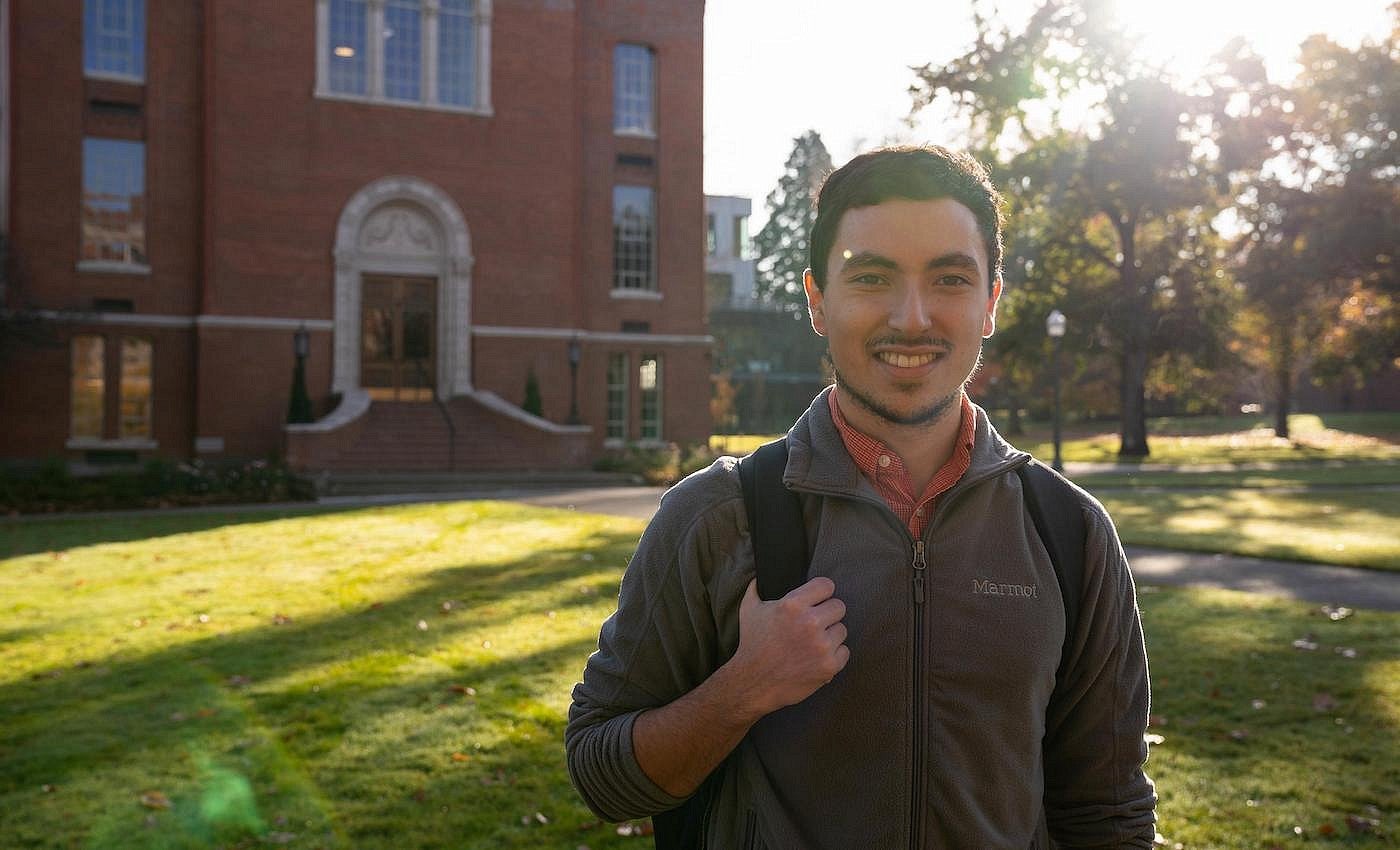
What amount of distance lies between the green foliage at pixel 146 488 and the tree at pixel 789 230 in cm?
5631

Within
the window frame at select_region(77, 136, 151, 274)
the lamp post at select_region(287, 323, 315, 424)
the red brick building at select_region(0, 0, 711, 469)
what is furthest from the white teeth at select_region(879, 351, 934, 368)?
the window frame at select_region(77, 136, 151, 274)

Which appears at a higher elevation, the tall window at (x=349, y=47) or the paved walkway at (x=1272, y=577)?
the tall window at (x=349, y=47)

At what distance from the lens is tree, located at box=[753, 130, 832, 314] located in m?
76.9

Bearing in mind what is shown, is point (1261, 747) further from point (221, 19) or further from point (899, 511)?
point (221, 19)

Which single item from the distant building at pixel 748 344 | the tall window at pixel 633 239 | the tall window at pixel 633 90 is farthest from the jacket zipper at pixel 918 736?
the distant building at pixel 748 344

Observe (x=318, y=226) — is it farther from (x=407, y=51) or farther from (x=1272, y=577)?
(x=1272, y=577)

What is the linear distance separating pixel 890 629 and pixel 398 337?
28.5 m

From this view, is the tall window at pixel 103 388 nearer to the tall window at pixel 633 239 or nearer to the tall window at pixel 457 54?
the tall window at pixel 457 54

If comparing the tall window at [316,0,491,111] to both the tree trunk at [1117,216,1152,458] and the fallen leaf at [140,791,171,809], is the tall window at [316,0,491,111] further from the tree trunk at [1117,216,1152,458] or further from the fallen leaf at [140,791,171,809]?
the fallen leaf at [140,791,171,809]

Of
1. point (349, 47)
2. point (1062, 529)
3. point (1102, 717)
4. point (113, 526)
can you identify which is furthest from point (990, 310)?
point (349, 47)

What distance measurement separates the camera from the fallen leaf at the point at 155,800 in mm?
4895

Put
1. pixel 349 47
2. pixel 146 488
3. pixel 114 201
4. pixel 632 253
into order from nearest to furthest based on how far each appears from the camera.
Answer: pixel 146 488
pixel 114 201
pixel 349 47
pixel 632 253

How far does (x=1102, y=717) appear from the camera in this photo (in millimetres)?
2328

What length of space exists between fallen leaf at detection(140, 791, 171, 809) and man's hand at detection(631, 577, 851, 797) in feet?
12.1
